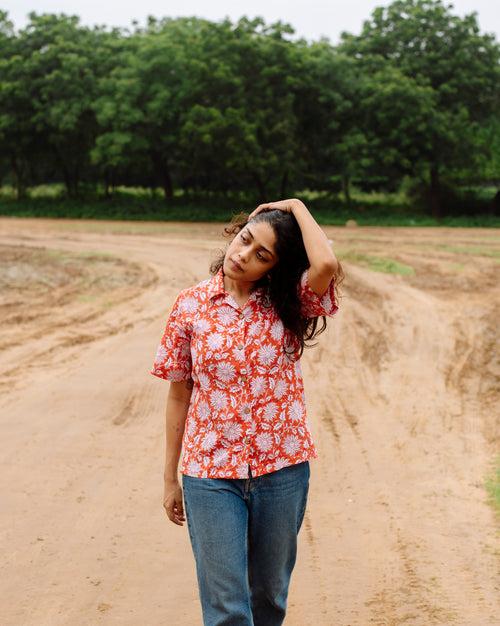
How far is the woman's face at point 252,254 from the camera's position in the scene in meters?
2.93

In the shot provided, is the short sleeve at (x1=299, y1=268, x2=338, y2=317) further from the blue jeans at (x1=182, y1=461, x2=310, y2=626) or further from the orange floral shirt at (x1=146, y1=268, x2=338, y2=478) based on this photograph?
the blue jeans at (x1=182, y1=461, x2=310, y2=626)

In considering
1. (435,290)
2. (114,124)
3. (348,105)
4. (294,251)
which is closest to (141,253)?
(435,290)

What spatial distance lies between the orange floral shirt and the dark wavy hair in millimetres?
30

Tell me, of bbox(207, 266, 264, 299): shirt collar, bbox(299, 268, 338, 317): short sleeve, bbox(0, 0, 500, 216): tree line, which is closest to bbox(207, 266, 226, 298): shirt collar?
bbox(207, 266, 264, 299): shirt collar

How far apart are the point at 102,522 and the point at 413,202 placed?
1215 inches

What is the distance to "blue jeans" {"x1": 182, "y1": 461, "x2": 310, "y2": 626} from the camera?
2.79 metres

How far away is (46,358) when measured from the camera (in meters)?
10.3

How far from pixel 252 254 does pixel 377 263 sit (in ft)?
51.6

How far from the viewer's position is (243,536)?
2.84 metres

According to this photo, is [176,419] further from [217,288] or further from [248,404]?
[217,288]

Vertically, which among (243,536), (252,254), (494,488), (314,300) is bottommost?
(494,488)

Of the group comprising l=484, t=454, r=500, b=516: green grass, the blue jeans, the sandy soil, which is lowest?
l=484, t=454, r=500, b=516: green grass

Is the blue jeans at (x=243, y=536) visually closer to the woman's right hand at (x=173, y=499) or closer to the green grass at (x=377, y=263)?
the woman's right hand at (x=173, y=499)

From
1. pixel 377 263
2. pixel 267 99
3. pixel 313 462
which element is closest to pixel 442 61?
pixel 267 99
